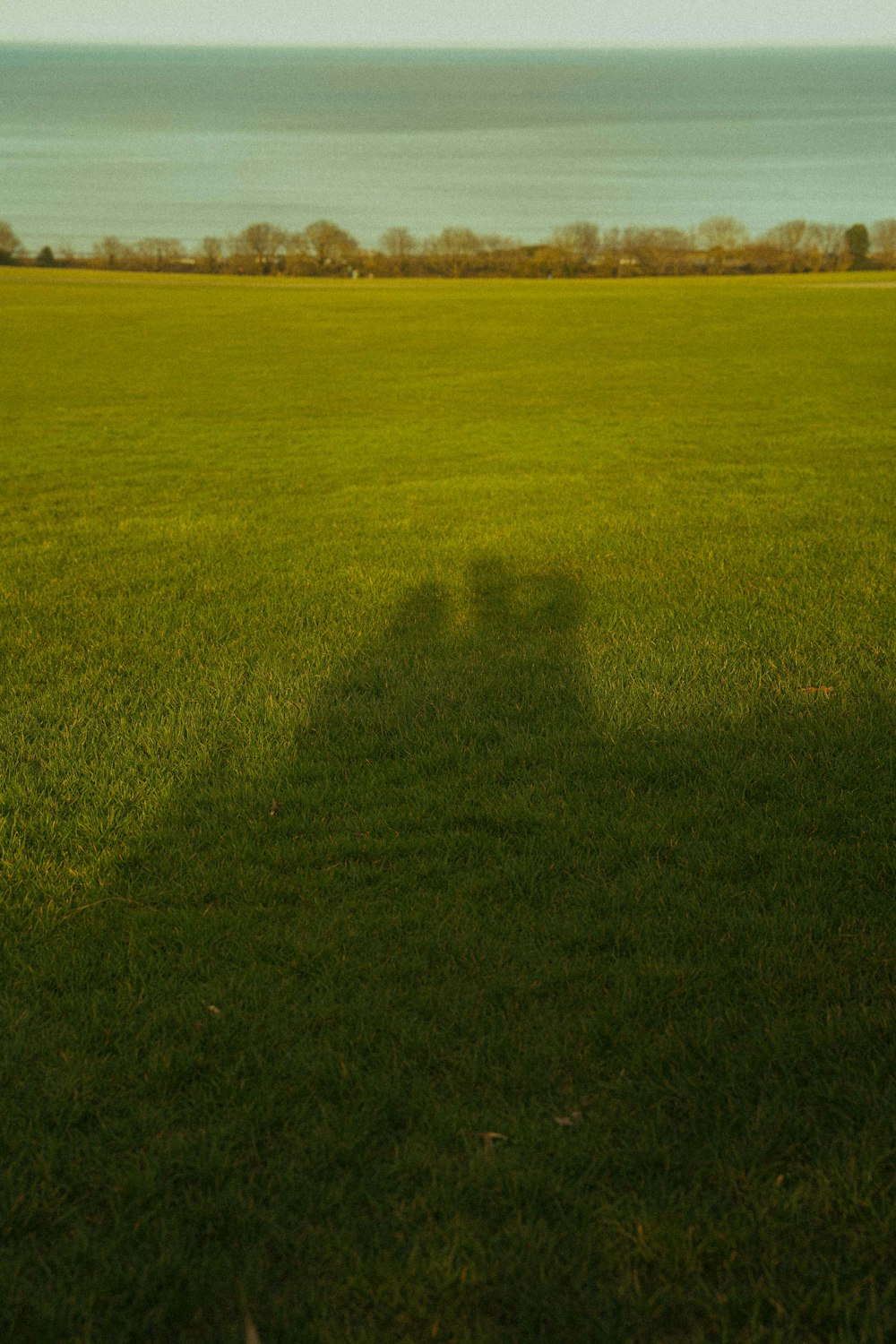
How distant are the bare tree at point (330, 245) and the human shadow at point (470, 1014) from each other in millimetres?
80175

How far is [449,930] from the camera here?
10.3ft

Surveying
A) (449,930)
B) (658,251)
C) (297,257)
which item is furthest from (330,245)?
(449,930)

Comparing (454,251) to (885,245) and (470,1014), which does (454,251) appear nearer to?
(885,245)

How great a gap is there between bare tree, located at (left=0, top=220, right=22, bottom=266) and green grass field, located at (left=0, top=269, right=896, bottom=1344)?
8929 centimetres

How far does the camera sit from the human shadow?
211 centimetres

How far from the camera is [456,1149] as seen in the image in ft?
7.70

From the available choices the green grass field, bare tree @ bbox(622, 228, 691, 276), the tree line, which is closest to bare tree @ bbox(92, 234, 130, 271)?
the tree line

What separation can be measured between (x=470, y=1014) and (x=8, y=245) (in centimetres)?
9767

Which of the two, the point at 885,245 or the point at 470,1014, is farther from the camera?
the point at 885,245

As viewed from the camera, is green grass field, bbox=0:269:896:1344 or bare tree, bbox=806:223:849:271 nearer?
green grass field, bbox=0:269:896:1344

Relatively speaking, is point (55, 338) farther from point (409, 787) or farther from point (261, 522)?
point (409, 787)

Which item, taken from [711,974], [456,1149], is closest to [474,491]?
[711,974]

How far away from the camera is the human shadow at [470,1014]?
2109 millimetres

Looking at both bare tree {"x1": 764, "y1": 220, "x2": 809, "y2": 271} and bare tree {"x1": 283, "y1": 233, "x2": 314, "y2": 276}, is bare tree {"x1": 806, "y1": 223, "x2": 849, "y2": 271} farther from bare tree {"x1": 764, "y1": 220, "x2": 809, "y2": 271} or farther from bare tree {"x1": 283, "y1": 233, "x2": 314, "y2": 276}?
bare tree {"x1": 283, "y1": 233, "x2": 314, "y2": 276}
